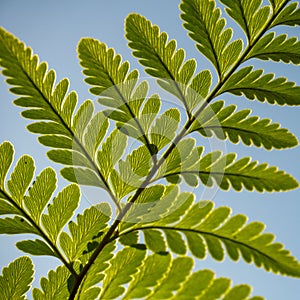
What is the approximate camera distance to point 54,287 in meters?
1.76

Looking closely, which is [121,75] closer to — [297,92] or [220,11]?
[220,11]

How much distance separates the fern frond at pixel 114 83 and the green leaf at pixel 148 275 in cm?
55

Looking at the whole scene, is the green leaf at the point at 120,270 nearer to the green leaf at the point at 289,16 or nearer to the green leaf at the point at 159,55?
the green leaf at the point at 159,55

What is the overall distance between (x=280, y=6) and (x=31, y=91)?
1303 mm

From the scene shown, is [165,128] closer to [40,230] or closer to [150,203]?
[150,203]

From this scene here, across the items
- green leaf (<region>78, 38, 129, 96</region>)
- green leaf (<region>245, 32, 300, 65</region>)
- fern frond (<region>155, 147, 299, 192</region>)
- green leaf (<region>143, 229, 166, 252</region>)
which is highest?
green leaf (<region>245, 32, 300, 65</region>)

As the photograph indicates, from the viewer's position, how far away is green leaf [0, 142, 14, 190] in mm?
1788

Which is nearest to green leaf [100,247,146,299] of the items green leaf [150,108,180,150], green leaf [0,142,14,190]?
green leaf [150,108,180,150]

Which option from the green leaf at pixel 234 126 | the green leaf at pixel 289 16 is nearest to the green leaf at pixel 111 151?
the green leaf at pixel 234 126

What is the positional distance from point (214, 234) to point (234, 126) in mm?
597

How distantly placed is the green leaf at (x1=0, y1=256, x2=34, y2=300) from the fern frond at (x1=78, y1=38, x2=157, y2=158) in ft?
2.62

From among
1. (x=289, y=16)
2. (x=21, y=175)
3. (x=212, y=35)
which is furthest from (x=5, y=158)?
(x=289, y=16)

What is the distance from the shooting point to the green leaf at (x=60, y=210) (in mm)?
1827

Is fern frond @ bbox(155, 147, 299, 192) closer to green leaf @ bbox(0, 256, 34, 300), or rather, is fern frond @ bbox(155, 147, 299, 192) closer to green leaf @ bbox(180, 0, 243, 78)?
green leaf @ bbox(180, 0, 243, 78)
